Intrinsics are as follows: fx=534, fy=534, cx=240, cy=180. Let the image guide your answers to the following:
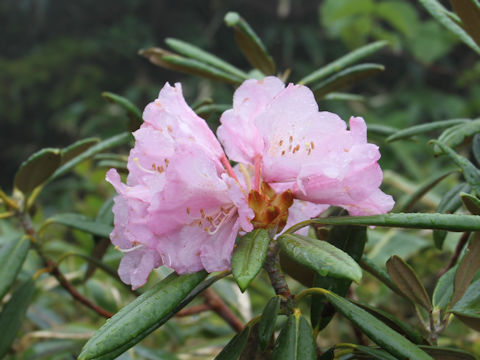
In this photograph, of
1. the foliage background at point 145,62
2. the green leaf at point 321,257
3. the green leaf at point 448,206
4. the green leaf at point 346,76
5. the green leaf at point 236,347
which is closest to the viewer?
the green leaf at point 321,257

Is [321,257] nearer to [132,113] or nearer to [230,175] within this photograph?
[230,175]

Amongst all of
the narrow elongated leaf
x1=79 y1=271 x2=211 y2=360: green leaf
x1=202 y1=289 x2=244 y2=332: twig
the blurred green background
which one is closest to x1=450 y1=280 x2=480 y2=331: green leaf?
the narrow elongated leaf

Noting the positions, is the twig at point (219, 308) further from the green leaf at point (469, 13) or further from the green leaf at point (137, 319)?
the green leaf at point (469, 13)

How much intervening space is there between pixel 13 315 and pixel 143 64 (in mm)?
5169

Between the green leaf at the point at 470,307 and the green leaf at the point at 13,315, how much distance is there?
0.50 metres

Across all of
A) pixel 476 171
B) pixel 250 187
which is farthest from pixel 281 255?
pixel 476 171

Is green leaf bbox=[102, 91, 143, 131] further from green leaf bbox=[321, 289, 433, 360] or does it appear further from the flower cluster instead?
green leaf bbox=[321, 289, 433, 360]

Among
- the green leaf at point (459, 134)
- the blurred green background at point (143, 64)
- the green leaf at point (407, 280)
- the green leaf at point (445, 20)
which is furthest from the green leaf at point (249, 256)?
the blurred green background at point (143, 64)

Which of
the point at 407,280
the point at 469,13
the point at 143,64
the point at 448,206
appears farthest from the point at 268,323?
the point at 143,64

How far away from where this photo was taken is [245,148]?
1.47 ft

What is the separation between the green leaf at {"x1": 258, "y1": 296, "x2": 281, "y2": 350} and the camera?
45 centimetres

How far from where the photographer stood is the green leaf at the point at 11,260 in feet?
2.03

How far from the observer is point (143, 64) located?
18.4 feet

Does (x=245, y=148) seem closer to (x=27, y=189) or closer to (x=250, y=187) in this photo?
(x=250, y=187)
